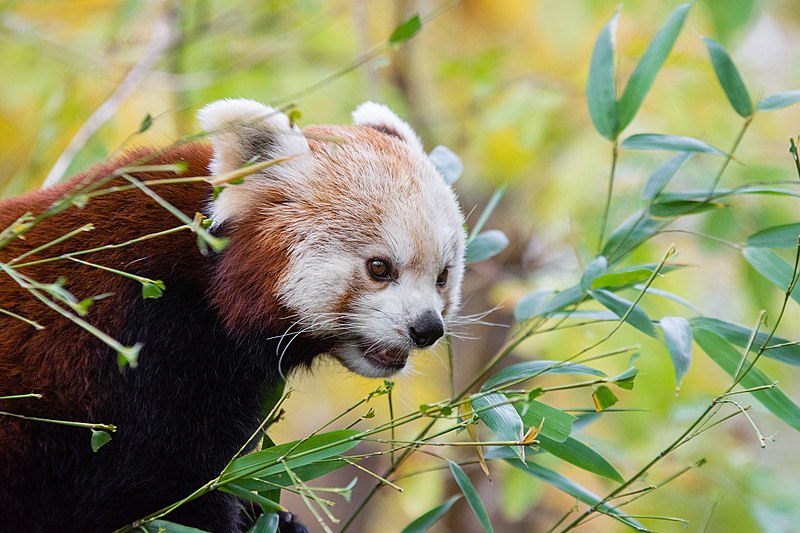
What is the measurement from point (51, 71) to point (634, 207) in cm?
307

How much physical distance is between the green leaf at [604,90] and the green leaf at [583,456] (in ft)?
2.55

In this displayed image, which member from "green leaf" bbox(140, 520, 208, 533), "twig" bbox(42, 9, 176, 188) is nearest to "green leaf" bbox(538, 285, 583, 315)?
"green leaf" bbox(140, 520, 208, 533)

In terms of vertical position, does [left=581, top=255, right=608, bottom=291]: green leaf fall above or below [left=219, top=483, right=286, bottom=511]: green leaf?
above

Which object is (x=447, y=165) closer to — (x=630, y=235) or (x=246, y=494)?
(x=630, y=235)

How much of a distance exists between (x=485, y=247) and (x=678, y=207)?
583mm

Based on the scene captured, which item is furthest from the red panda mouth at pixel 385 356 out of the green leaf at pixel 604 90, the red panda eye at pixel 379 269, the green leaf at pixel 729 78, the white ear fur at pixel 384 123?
the green leaf at pixel 729 78

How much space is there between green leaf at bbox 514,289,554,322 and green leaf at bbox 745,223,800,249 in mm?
558

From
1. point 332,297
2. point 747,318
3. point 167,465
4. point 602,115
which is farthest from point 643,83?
point 747,318

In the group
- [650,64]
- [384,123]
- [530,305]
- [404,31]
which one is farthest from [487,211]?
[404,31]

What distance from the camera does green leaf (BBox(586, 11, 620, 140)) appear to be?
2160 millimetres

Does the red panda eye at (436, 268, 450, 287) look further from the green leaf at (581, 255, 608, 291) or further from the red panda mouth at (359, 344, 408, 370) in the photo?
the green leaf at (581, 255, 608, 291)

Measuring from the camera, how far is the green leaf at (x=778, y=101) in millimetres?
1974

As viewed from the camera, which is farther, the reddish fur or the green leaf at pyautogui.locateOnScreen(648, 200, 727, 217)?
the green leaf at pyautogui.locateOnScreen(648, 200, 727, 217)

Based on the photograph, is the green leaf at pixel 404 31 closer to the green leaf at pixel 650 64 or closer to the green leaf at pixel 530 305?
the green leaf at pixel 650 64
